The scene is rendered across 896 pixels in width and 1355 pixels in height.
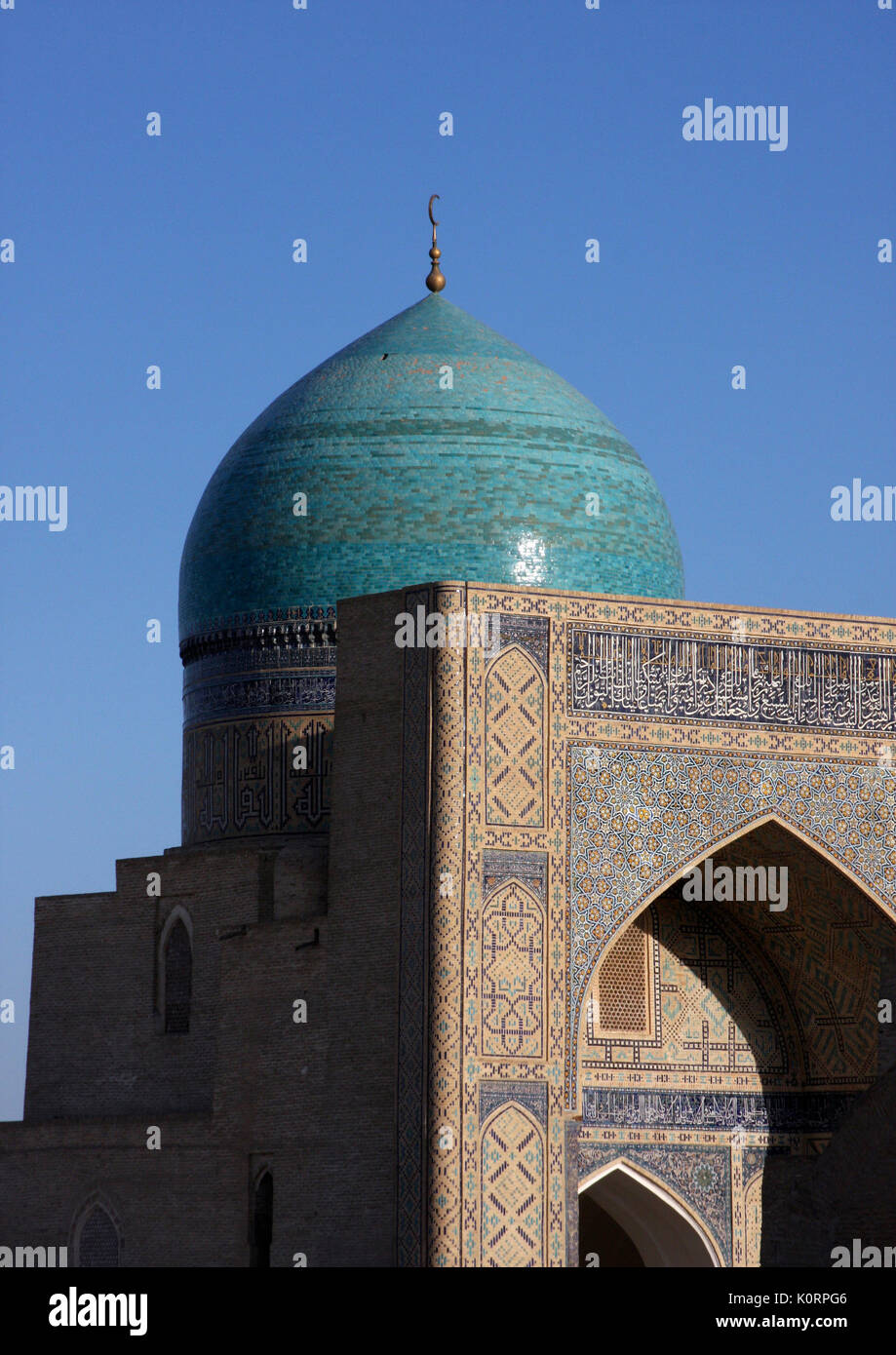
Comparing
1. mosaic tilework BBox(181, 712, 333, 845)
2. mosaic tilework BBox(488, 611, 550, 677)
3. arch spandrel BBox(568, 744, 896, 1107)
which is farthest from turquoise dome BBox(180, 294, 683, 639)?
arch spandrel BBox(568, 744, 896, 1107)

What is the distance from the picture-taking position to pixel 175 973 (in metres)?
14.9

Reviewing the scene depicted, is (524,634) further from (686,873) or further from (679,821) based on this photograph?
(686,873)

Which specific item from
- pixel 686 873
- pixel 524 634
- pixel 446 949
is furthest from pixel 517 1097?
pixel 524 634

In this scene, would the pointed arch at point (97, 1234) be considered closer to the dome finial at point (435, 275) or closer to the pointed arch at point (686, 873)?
the pointed arch at point (686, 873)

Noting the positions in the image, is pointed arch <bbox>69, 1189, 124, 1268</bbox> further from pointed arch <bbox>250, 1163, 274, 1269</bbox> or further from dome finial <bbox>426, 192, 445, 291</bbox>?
dome finial <bbox>426, 192, 445, 291</bbox>

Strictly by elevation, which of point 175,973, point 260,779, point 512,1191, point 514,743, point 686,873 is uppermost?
point 260,779

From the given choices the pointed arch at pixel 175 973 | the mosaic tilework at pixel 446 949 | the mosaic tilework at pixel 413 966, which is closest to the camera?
the mosaic tilework at pixel 446 949

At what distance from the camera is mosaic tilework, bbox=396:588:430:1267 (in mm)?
12711

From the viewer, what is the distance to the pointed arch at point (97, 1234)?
14.3 metres

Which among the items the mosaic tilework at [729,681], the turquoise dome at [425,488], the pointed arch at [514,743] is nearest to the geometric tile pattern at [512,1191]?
the pointed arch at [514,743]

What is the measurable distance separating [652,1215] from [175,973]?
114 inches

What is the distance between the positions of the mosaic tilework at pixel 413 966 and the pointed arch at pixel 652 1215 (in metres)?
1.60
